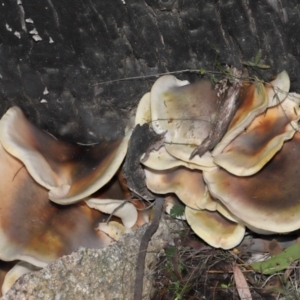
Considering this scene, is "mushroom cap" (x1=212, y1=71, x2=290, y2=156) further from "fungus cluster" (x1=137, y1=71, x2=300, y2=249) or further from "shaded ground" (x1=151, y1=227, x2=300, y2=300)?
"shaded ground" (x1=151, y1=227, x2=300, y2=300)

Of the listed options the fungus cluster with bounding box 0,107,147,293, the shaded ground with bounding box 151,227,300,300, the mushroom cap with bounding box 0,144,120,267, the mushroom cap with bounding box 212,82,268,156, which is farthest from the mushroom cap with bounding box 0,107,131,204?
the shaded ground with bounding box 151,227,300,300

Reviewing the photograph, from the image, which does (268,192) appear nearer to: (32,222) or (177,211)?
(177,211)

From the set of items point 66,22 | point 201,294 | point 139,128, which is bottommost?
point 201,294

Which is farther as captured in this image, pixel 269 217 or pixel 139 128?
pixel 139 128

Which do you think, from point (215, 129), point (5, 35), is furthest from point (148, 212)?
point (5, 35)

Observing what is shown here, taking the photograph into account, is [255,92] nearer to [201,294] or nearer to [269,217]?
[269,217]

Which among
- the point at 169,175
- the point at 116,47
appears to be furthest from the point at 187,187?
the point at 116,47

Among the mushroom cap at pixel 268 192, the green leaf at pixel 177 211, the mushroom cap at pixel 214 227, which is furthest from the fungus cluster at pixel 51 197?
the mushroom cap at pixel 268 192
